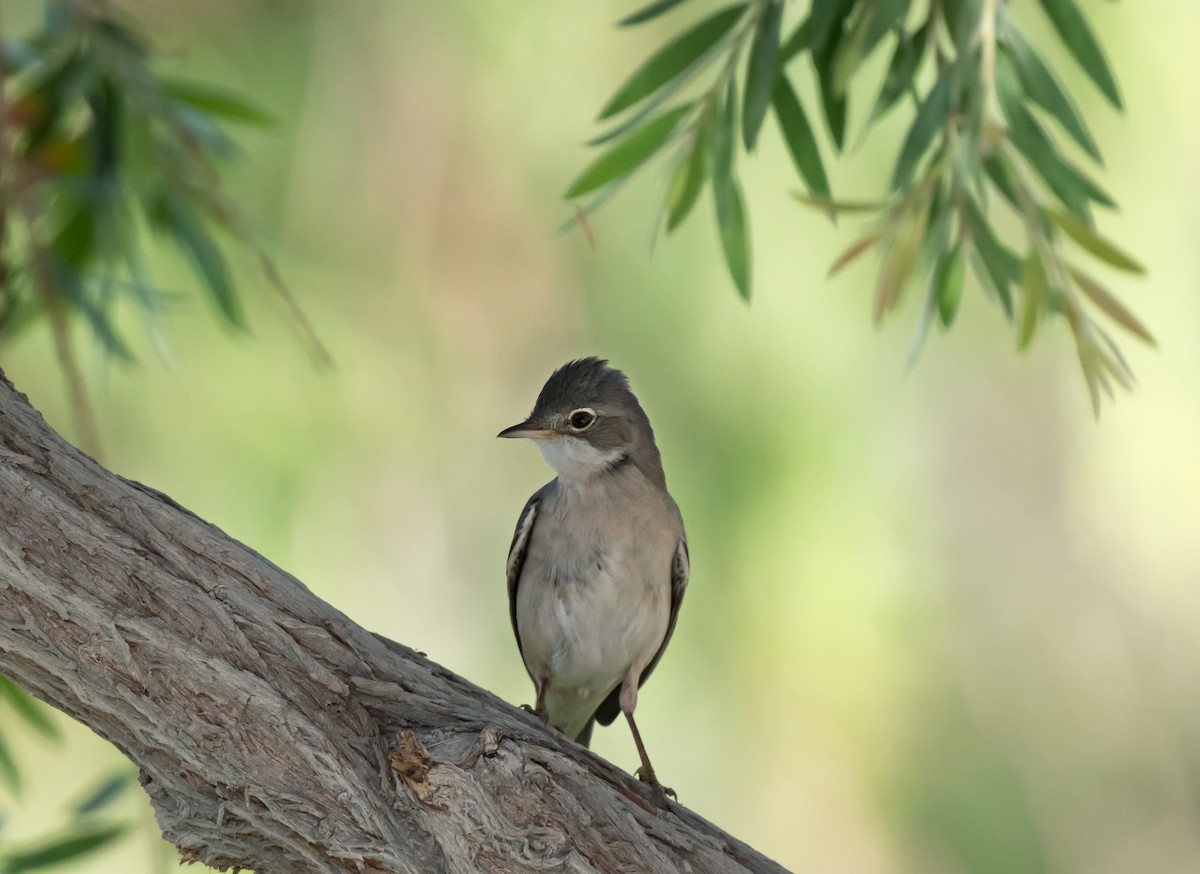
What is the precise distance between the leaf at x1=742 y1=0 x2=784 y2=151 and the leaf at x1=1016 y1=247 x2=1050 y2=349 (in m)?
0.76

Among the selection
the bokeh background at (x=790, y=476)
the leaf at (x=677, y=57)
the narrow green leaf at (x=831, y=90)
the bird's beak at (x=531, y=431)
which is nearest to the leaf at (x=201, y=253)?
the bird's beak at (x=531, y=431)

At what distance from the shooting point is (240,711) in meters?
2.53

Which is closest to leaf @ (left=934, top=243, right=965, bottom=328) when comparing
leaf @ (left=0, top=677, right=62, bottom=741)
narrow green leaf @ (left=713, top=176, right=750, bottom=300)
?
narrow green leaf @ (left=713, top=176, right=750, bottom=300)

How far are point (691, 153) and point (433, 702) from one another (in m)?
1.63

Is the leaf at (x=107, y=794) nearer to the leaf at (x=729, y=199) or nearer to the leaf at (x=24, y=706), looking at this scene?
the leaf at (x=24, y=706)

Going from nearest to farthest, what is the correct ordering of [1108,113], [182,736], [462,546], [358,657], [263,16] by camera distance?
[182,736] → [358,657] → [1108,113] → [462,546] → [263,16]

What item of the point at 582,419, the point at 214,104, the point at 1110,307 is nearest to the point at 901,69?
the point at 1110,307

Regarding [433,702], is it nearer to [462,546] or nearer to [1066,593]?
[462,546]

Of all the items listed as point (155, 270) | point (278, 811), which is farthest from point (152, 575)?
point (155, 270)

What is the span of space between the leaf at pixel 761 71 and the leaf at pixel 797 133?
0.17 metres

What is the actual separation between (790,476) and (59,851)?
3761mm

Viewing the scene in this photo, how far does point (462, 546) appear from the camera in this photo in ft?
22.3

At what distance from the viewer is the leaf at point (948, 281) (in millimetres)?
3531

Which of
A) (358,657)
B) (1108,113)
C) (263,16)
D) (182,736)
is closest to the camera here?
(182,736)
